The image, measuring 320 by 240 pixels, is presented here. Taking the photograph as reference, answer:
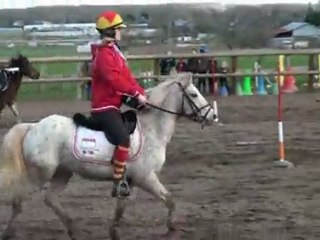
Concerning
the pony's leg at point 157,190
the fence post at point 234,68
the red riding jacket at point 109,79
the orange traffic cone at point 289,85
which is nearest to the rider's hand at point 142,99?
the red riding jacket at point 109,79

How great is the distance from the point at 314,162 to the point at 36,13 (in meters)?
38.8

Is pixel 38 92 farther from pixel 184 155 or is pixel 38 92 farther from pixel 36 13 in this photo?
pixel 36 13

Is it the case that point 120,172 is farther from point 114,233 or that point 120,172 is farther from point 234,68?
point 234,68

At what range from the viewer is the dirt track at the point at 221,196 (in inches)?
364

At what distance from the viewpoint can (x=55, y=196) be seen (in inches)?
364

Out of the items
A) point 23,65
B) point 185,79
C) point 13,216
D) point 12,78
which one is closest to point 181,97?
point 185,79

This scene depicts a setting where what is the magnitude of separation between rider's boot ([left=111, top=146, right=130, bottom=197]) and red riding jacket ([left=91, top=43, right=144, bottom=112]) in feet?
1.44

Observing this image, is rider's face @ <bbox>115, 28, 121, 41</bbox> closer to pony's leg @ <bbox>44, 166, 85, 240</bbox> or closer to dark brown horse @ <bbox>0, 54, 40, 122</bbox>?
pony's leg @ <bbox>44, 166, 85, 240</bbox>

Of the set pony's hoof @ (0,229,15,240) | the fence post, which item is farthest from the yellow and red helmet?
the fence post

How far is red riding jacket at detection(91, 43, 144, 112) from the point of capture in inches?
344

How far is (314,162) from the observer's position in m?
14.0

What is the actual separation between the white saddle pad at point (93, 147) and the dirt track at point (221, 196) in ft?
2.65

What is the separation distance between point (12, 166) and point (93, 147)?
31.5 inches

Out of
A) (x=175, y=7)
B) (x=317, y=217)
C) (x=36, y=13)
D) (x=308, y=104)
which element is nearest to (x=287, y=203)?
(x=317, y=217)
